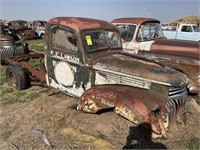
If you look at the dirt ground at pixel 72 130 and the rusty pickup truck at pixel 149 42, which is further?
the rusty pickup truck at pixel 149 42

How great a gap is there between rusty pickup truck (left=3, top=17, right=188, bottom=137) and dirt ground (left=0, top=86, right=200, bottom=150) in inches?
13.0

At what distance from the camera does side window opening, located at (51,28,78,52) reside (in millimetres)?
4800

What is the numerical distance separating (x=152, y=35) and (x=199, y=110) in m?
3.60

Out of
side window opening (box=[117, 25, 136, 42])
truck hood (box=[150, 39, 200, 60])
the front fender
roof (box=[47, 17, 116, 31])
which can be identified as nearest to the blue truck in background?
truck hood (box=[150, 39, 200, 60])

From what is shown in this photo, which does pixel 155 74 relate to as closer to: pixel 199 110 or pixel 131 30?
pixel 199 110

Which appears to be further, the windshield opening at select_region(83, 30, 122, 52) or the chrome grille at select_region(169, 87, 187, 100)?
the windshield opening at select_region(83, 30, 122, 52)

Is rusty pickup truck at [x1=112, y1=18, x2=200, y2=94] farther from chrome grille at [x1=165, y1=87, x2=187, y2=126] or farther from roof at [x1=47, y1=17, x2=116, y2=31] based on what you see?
chrome grille at [x1=165, y1=87, x2=187, y2=126]

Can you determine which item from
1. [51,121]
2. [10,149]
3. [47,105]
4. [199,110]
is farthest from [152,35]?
[10,149]

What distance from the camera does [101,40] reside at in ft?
16.2

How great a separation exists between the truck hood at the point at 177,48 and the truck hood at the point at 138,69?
10.2ft

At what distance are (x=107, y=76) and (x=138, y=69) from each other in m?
0.60

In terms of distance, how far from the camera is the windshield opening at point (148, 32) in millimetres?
7867

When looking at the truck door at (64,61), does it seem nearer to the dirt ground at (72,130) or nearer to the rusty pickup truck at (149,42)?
the dirt ground at (72,130)

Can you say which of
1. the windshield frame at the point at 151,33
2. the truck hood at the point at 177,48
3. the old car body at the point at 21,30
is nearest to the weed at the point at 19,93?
the windshield frame at the point at 151,33
